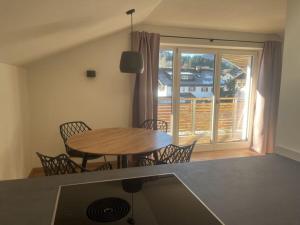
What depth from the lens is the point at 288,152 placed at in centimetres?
129

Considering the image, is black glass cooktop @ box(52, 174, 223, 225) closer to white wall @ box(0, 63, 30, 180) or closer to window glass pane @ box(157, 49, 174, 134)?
white wall @ box(0, 63, 30, 180)

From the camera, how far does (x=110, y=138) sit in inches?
99.9

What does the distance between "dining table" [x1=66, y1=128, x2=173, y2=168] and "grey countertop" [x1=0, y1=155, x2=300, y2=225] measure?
964mm

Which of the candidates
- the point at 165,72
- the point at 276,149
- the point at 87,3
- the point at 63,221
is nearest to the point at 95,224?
the point at 63,221

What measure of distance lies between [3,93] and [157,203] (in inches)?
79.2

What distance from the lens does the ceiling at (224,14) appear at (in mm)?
2654

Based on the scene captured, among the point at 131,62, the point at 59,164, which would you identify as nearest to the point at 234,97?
the point at 131,62

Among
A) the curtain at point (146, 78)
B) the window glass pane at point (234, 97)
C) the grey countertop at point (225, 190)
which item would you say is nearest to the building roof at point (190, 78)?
the window glass pane at point (234, 97)

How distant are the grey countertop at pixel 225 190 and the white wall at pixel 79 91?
2.63 meters

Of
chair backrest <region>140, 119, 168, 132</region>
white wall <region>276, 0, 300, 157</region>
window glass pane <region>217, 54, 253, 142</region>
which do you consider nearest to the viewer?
white wall <region>276, 0, 300, 157</region>

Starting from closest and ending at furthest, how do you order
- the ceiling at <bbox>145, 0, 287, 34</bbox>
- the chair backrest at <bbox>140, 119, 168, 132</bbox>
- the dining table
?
the dining table, the ceiling at <bbox>145, 0, 287, 34</bbox>, the chair backrest at <bbox>140, 119, 168, 132</bbox>

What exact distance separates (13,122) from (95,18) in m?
1.49

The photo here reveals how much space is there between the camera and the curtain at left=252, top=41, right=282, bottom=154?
4.25 meters

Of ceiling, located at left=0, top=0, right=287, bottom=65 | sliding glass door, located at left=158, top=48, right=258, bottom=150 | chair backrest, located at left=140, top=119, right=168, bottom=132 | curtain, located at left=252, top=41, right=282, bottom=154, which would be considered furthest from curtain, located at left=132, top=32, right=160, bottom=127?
curtain, located at left=252, top=41, right=282, bottom=154
